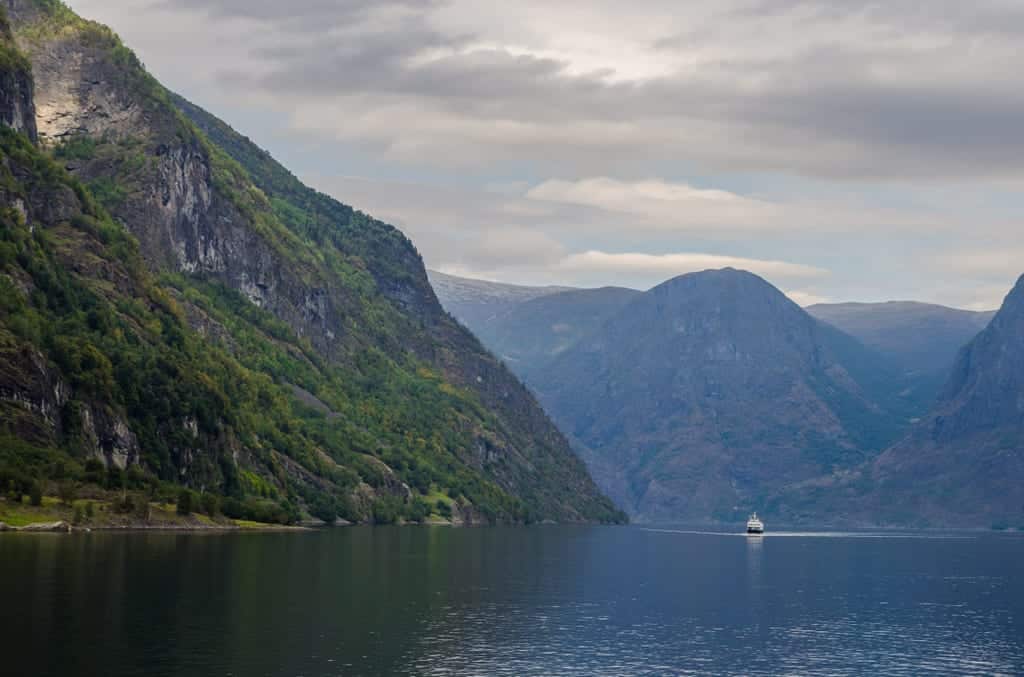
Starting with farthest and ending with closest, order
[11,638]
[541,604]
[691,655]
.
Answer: [541,604], [691,655], [11,638]

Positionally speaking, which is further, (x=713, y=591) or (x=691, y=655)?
(x=713, y=591)

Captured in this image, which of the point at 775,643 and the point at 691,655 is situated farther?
the point at 775,643

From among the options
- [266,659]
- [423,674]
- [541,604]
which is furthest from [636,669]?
[541,604]

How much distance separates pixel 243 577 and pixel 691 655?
63507 mm

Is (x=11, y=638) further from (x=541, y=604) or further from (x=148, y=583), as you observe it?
(x=541, y=604)

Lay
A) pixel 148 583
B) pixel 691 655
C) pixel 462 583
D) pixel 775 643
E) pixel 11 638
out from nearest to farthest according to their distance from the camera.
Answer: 1. pixel 11 638
2. pixel 691 655
3. pixel 775 643
4. pixel 148 583
5. pixel 462 583

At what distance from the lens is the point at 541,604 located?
163m

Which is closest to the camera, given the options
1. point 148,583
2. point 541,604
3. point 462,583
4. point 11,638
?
point 11,638

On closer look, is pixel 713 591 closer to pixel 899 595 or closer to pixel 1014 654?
pixel 899 595

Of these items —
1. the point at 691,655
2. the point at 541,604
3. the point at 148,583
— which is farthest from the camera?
the point at 541,604

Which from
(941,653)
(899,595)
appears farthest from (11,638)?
(899,595)

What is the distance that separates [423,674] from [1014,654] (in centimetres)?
6196

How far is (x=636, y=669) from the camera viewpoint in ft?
374

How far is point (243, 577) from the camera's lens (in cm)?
16338
